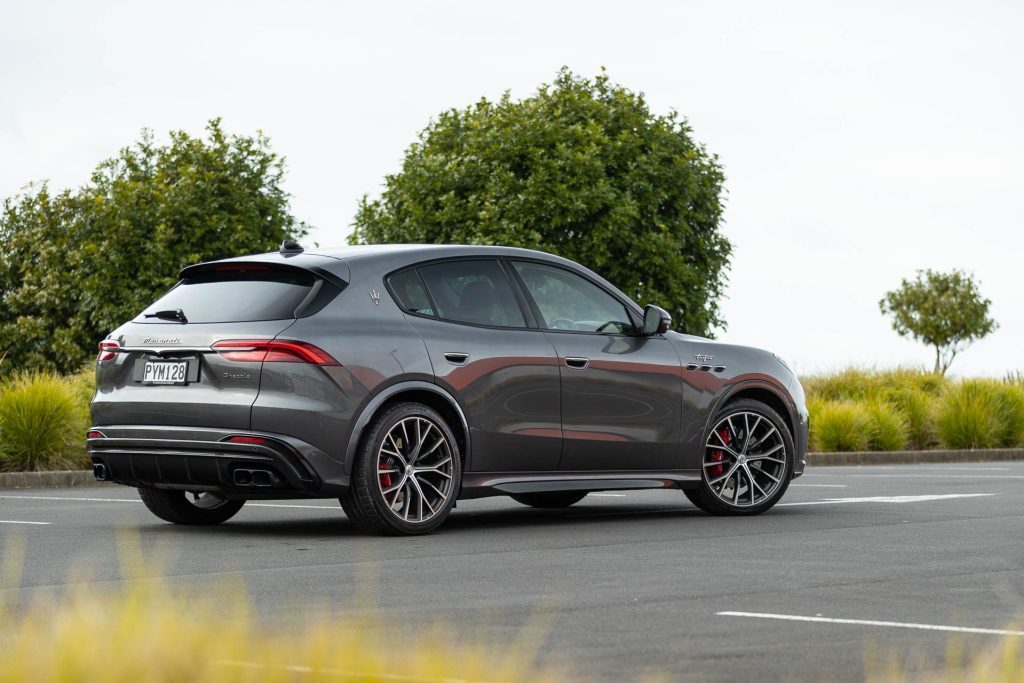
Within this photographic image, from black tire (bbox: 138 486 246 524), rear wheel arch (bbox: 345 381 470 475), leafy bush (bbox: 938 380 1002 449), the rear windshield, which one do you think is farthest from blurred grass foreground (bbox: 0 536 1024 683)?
leafy bush (bbox: 938 380 1002 449)

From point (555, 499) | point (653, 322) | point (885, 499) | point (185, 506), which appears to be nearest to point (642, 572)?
point (653, 322)

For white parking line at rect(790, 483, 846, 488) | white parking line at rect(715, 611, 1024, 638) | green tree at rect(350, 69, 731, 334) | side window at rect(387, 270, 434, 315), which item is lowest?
white parking line at rect(790, 483, 846, 488)

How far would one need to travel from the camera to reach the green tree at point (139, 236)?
41.8m

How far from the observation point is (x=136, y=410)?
9484mm

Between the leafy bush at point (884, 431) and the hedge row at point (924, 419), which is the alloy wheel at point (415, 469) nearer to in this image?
the hedge row at point (924, 419)

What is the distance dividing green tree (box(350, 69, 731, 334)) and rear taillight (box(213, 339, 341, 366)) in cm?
3025

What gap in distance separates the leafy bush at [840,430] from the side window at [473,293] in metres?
14.8

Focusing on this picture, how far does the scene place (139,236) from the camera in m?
42.1

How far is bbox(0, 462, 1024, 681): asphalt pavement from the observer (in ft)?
18.1

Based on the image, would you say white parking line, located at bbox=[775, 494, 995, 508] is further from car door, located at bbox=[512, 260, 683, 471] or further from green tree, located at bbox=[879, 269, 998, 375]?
green tree, located at bbox=[879, 269, 998, 375]

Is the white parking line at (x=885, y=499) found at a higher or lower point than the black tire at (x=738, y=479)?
lower

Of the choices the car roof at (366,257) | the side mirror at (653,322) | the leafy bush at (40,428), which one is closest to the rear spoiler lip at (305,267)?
the car roof at (366,257)

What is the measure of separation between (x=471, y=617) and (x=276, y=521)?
5068mm

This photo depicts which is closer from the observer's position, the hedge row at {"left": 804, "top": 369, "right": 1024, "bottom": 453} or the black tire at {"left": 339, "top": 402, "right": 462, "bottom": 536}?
the black tire at {"left": 339, "top": 402, "right": 462, "bottom": 536}
